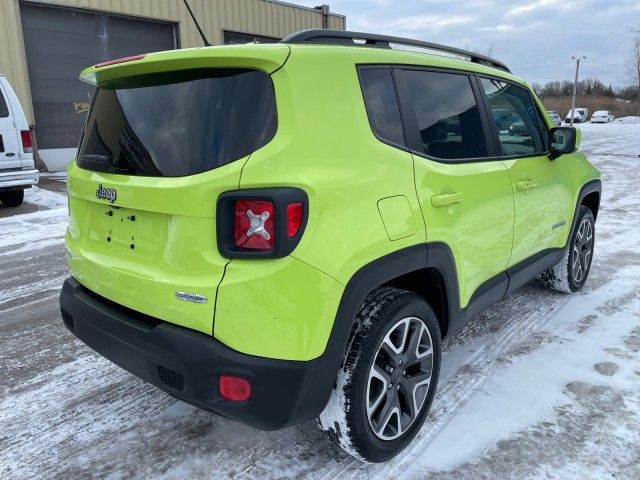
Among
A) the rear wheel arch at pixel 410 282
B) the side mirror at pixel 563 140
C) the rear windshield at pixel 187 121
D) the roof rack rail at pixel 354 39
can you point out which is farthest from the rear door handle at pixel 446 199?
the side mirror at pixel 563 140

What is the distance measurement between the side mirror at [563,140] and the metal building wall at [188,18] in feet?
38.8

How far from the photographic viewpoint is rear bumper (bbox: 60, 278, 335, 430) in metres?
1.93

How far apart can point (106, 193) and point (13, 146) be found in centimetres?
740

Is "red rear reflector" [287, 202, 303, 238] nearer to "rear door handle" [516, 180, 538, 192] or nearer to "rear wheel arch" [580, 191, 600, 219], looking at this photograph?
"rear door handle" [516, 180, 538, 192]

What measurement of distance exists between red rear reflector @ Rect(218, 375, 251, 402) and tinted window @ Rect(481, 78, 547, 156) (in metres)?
2.17

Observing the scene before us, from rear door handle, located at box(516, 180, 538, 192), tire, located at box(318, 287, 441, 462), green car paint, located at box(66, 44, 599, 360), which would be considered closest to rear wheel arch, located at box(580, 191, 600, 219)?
rear door handle, located at box(516, 180, 538, 192)

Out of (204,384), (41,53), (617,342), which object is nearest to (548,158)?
(617,342)

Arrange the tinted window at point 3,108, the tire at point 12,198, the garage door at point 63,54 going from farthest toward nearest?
the garage door at point 63,54
the tire at point 12,198
the tinted window at point 3,108

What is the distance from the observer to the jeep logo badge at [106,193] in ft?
7.38

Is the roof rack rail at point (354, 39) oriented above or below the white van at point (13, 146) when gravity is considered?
above

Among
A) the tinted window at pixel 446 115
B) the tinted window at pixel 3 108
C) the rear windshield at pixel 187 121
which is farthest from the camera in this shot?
the tinted window at pixel 3 108

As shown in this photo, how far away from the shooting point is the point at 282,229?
1867 millimetres

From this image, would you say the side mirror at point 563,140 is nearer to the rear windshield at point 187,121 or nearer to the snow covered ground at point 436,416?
the snow covered ground at point 436,416

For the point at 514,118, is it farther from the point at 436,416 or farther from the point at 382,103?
the point at 436,416
